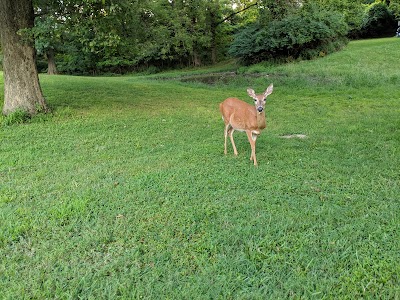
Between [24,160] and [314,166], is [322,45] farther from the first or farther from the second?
[24,160]

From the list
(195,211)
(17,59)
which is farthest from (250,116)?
(17,59)

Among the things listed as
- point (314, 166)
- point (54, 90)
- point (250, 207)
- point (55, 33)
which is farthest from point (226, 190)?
point (54, 90)

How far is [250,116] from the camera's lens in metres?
5.17

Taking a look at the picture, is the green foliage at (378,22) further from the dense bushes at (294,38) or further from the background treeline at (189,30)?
the dense bushes at (294,38)

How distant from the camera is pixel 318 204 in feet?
12.5

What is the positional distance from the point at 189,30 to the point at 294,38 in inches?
390

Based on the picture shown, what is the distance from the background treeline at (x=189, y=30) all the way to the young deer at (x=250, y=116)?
10.9 ft

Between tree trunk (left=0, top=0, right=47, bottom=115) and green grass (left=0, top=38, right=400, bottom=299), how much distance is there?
678mm

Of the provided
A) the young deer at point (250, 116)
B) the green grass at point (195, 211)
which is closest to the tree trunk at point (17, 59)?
the green grass at point (195, 211)

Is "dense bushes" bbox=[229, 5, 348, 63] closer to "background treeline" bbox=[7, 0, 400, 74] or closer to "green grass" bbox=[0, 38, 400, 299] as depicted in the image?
"background treeline" bbox=[7, 0, 400, 74]

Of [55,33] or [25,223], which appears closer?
[25,223]

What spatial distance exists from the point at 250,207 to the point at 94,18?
6089mm

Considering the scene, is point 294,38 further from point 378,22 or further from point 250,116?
point 378,22

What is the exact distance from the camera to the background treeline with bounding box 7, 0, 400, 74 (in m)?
7.52
